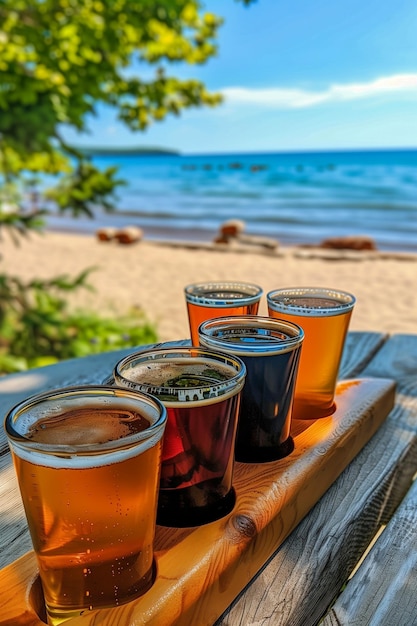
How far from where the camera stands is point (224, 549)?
2.23 feet

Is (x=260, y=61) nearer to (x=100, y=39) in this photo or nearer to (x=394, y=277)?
(x=394, y=277)

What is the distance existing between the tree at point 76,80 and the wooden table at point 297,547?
2.07 meters

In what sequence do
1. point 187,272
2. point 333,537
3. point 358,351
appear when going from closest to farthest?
point 333,537
point 358,351
point 187,272

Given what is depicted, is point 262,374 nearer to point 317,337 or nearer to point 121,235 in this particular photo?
point 317,337

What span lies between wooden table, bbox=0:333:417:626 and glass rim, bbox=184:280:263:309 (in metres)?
0.23

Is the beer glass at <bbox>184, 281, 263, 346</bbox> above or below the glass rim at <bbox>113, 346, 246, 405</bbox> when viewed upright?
below

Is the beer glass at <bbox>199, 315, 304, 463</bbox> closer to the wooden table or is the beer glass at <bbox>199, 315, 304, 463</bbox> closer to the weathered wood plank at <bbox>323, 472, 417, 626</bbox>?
the wooden table

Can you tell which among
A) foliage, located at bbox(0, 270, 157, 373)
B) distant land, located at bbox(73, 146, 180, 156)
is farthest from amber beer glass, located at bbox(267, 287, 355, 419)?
distant land, located at bbox(73, 146, 180, 156)

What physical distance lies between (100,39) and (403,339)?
2080mm

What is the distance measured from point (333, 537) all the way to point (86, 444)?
0.38 meters

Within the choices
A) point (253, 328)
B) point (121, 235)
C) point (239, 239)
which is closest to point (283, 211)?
point (239, 239)

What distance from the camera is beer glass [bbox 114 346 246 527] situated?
66 centimetres

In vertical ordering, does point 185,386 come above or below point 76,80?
below

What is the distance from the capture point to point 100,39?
2852 mm
